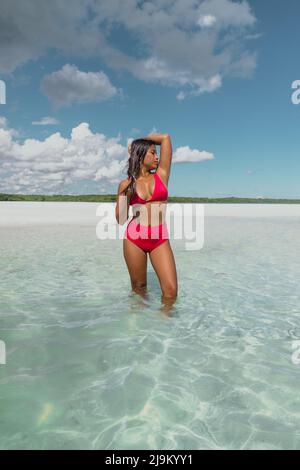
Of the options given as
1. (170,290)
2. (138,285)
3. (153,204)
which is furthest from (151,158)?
(138,285)

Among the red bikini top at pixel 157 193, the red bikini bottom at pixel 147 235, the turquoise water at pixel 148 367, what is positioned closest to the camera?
the turquoise water at pixel 148 367

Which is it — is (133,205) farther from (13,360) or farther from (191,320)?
(13,360)

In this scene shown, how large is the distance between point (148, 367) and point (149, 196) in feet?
7.34

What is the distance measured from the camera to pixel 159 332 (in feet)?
14.9

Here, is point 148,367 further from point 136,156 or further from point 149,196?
point 136,156

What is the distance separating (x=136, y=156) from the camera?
15.9ft

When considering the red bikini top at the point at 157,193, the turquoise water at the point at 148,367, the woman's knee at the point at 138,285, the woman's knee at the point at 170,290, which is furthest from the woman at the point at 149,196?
the turquoise water at the point at 148,367

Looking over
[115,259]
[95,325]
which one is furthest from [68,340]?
[115,259]

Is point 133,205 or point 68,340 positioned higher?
point 133,205

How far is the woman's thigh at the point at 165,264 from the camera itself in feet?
16.7

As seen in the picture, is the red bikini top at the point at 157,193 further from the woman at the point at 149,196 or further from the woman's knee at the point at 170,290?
the woman's knee at the point at 170,290

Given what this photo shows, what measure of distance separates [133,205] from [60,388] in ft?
8.48

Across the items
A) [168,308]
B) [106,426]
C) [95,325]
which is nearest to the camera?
[106,426]

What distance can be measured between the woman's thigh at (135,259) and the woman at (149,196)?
83 millimetres
